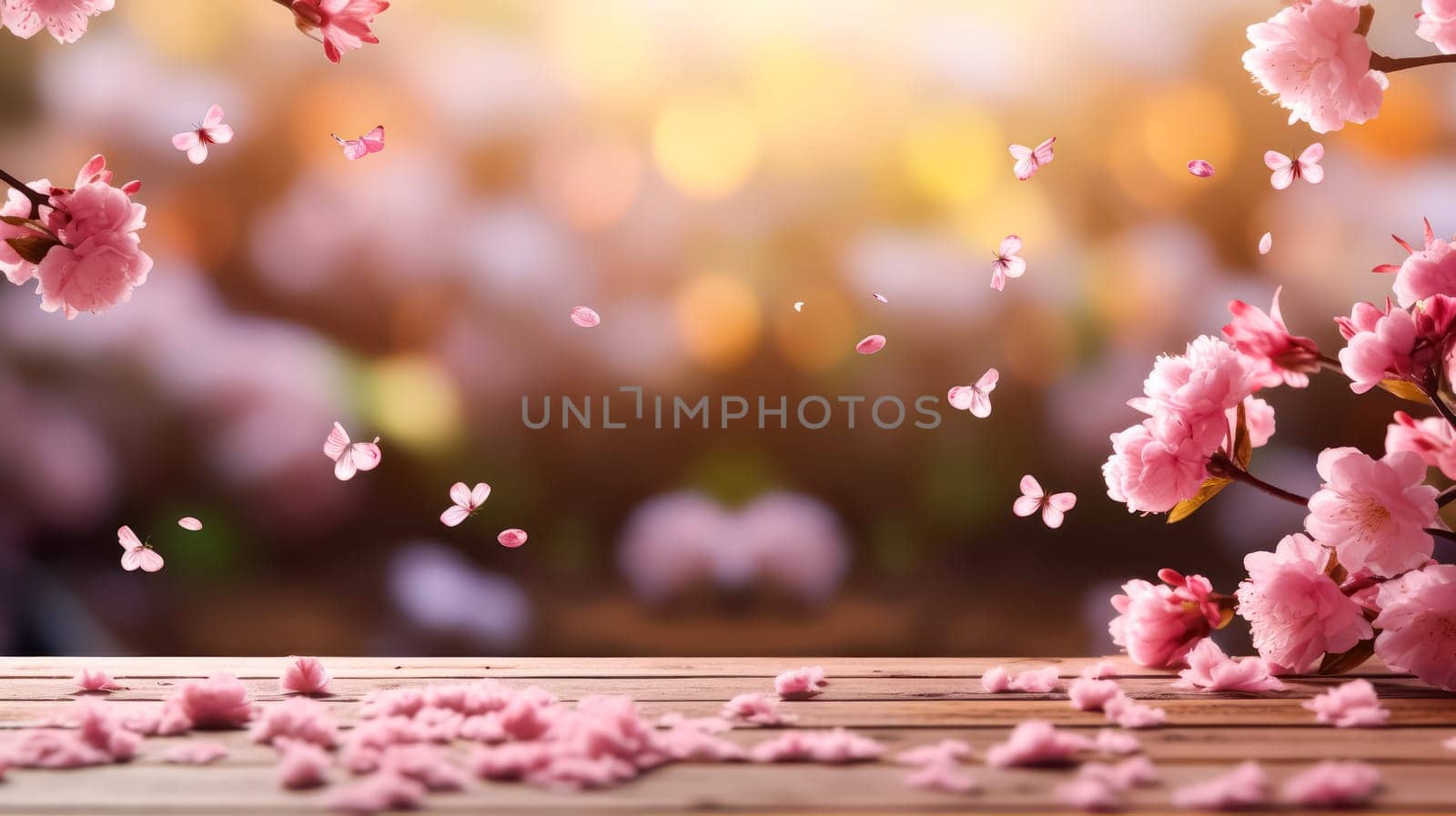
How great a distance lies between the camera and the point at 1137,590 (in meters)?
1.35

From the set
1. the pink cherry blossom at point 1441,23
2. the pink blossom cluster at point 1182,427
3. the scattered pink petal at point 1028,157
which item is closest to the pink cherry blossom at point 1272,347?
the pink blossom cluster at point 1182,427

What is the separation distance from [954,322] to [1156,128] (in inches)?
15.3

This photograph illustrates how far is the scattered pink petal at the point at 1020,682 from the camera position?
126 cm

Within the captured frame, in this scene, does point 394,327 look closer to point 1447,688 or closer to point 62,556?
point 62,556

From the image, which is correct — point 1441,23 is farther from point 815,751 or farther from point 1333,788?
point 815,751

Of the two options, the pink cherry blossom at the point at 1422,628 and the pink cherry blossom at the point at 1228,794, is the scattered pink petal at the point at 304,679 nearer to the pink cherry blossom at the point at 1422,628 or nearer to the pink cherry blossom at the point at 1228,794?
the pink cherry blossom at the point at 1228,794

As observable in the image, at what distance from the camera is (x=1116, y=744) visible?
1.00 m

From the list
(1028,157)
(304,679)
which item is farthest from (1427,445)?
(304,679)

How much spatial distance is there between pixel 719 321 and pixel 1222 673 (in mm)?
772

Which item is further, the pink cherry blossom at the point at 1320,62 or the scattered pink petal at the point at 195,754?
the pink cherry blossom at the point at 1320,62

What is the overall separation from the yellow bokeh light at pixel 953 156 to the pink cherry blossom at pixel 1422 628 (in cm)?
72

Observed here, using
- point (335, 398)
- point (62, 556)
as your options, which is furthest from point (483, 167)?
point (62, 556)

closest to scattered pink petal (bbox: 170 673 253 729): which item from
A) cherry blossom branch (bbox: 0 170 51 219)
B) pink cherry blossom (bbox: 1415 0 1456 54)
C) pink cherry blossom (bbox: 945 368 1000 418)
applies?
cherry blossom branch (bbox: 0 170 51 219)

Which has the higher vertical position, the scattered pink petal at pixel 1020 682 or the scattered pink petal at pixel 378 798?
the scattered pink petal at pixel 1020 682
